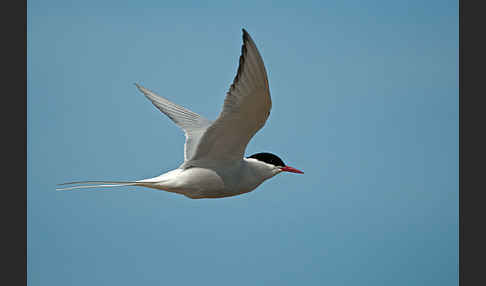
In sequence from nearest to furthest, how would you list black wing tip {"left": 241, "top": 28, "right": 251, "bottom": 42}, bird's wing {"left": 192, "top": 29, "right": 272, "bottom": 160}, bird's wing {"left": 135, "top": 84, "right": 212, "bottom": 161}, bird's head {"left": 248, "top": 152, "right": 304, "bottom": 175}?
black wing tip {"left": 241, "top": 28, "right": 251, "bottom": 42} → bird's wing {"left": 192, "top": 29, "right": 272, "bottom": 160} → bird's head {"left": 248, "top": 152, "right": 304, "bottom": 175} → bird's wing {"left": 135, "top": 84, "right": 212, "bottom": 161}

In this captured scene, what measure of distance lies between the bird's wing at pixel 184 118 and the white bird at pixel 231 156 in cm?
4

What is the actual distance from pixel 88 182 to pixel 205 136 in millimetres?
901

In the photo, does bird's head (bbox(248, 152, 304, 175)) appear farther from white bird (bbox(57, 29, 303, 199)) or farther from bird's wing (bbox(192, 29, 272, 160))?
bird's wing (bbox(192, 29, 272, 160))

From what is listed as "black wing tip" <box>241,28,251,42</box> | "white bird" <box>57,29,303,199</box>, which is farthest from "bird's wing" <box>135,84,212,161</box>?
"black wing tip" <box>241,28,251,42</box>

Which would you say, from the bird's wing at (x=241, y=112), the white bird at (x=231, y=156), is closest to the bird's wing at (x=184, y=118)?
the white bird at (x=231, y=156)

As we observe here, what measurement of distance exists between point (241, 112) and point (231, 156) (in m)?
0.53

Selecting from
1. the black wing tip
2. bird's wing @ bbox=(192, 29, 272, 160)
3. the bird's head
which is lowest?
the bird's head

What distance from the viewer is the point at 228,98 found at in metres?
3.78

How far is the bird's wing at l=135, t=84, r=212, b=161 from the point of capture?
15.9 ft

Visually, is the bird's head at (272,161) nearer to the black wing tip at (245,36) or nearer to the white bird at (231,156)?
the white bird at (231,156)

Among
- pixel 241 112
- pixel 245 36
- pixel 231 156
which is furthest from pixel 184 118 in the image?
pixel 245 36

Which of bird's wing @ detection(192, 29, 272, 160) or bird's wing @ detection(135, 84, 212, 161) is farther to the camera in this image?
bird's wing @ detection(135, 84, 212, 161)

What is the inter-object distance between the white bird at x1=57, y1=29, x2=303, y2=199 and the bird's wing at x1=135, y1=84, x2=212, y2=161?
4cm

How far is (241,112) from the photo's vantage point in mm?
3910
